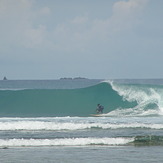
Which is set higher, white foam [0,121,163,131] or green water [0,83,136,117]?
green water [0,83,136,117]

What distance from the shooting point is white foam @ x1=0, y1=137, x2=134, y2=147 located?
21.2 metres

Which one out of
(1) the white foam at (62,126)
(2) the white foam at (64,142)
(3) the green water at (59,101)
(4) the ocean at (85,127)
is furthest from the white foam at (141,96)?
(2) the white foam at (64,142)

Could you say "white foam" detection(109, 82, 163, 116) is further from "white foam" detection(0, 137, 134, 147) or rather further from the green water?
"white foam" detection(0, 137, 134, 147)

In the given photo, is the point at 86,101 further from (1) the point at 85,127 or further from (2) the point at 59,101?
(1) the point at 85,127

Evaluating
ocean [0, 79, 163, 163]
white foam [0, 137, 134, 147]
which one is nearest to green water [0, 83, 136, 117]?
ocean [0, 79, 163, 163]

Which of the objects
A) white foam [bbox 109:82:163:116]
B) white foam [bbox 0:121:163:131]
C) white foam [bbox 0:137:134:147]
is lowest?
white foam [bbox 0:137:134:147]

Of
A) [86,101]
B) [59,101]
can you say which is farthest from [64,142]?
[59,101]

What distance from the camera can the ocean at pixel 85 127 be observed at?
18.5 meters

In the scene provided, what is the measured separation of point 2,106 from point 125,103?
32.2 ft

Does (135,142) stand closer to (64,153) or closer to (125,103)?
(64,153)

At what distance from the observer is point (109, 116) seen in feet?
118

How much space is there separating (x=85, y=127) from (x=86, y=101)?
1864cm

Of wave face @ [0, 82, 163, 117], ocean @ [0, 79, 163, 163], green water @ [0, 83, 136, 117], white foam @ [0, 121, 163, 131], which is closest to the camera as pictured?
ocean @ [0, 79, 163, 163]

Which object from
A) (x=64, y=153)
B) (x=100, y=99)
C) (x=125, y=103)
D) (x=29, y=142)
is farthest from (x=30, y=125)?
(x=100, y=99)
